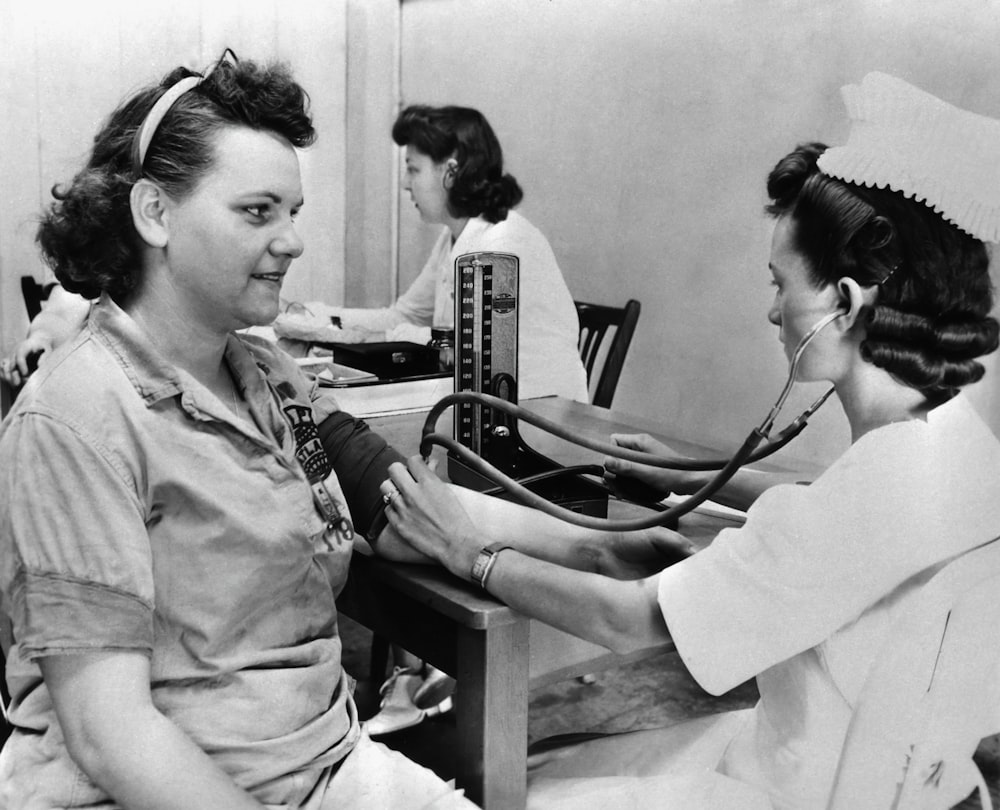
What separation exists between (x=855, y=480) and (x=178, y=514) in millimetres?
634

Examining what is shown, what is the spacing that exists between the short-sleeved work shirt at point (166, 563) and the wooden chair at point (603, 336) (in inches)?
60.4

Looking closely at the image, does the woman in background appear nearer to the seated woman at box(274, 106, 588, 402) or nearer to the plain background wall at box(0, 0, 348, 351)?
the seated woman at box(274, 106, 588, 402)

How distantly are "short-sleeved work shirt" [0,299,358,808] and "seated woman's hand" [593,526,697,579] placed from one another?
312 millimetres

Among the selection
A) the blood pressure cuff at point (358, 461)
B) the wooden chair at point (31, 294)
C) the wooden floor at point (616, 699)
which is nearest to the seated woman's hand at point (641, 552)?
the blood pressure cuff at point (358, 461)

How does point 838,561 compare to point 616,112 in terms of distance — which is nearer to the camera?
point 838,561

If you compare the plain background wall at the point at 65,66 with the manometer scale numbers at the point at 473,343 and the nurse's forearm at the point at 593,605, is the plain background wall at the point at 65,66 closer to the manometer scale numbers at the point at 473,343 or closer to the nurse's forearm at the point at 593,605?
the manometer scale numbers at the point at 473,343

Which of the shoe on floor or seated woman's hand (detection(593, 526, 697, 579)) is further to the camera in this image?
the shoe on floor

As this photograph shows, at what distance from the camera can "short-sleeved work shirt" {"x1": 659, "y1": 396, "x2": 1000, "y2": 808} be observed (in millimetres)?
933

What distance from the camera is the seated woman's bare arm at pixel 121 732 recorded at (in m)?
0.88

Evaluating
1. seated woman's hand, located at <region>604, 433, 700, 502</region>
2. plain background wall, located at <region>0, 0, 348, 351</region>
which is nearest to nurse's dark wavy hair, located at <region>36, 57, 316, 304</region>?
seated woman's hand, located at <region>604, 433, 700, 502</region>

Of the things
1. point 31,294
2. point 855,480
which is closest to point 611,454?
point 855,480

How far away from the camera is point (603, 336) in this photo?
2.86 meters

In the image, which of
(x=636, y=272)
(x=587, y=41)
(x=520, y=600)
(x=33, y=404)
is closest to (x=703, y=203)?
(x=636, y=272)

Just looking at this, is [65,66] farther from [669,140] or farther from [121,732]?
[121,732]
